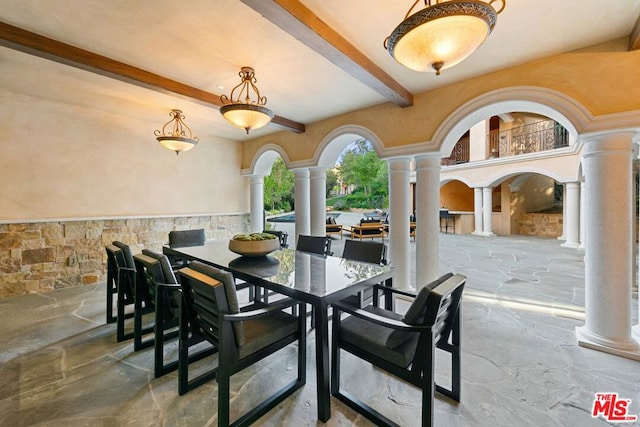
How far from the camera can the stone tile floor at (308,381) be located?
1.71m

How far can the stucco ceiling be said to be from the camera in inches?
79.4

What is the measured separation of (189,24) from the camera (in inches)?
86.2

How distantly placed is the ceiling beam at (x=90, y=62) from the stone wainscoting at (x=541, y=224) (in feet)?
A: 39.7

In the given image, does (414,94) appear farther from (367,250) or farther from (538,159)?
(538,159)

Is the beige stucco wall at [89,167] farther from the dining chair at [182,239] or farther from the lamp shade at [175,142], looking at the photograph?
the dining chair at [182,239]

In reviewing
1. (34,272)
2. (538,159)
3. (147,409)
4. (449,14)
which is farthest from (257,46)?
(538,159)

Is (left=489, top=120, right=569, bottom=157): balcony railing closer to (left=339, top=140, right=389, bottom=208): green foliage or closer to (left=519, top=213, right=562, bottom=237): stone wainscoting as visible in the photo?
(left=519, top=213, right=562, bottom=237): stone wainscoting

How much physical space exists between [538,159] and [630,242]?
7653 millimetres

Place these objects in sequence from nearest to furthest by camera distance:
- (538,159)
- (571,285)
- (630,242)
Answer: (630,242), (571,285), (538,159)

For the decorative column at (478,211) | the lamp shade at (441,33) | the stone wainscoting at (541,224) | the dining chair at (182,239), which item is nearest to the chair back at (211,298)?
the lamp shade at (441,33)

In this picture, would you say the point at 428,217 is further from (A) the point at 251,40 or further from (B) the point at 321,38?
(A) the point at 251,40

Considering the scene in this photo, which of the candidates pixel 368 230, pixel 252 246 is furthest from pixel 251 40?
pixel 368 230

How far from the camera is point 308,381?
204 centimetres

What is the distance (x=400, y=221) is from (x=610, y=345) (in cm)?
228
